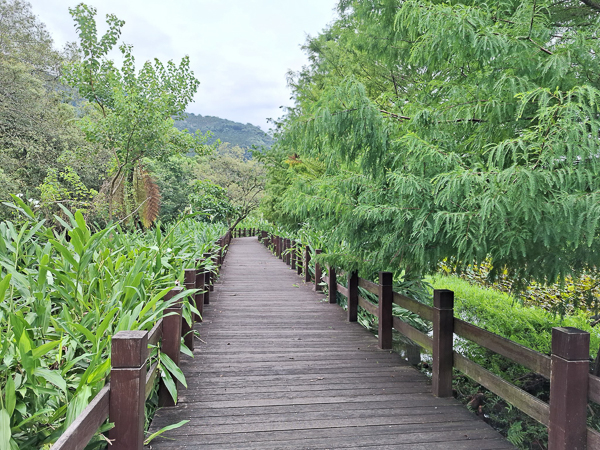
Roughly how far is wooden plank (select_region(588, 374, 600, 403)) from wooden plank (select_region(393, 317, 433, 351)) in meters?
1.42

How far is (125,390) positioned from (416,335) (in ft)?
8.86

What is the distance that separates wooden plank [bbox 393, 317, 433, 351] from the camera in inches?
138

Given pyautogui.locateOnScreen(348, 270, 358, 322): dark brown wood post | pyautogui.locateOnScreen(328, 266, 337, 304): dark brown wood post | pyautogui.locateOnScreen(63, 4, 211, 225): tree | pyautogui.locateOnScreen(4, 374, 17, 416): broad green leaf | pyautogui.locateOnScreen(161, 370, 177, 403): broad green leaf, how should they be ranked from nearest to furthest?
pyautogui.locateOnScreen(4, 374, 17, 416): broad green leaf < pyautogui.locateOnScreen(161, 370, 177, 403): broad green leaf < pyautogui.locateOnScreen(348, 270, 358, 322): dark brown wood post < pyautogui.locateOnScreen(328, 266, 337, 304): dark brown wood post < pyautogui.locateOnScreen(63, 4, 211, 225): tree

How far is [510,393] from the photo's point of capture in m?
2.57

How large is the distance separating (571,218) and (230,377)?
2.85 m

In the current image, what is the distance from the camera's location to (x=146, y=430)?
2559 millimetres

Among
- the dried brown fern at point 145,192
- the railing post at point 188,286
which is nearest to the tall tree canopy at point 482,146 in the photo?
the railing post at point 188,286

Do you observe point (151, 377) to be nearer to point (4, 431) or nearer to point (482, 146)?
point (4, 431)

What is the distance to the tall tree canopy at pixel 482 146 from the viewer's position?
5.76 feet

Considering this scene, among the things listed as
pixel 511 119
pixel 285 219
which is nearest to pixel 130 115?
pixel 285 219

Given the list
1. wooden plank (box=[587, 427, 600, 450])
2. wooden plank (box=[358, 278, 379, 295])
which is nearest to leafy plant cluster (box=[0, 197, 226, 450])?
wooden plank (box=[587, 427, 600, 450])

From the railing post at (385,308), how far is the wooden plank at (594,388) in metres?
2.31

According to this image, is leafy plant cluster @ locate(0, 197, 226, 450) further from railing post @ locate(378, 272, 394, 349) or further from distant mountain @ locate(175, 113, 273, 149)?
distant mountain @ locate(175, 113, 273, 149)

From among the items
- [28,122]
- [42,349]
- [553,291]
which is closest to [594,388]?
[42,349]
